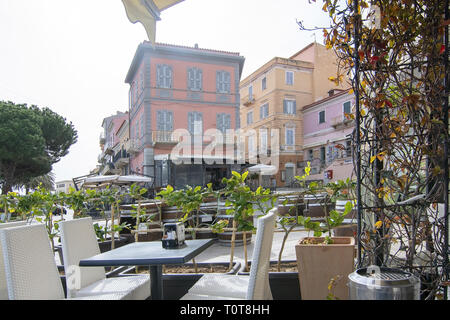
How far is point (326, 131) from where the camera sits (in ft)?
78.9

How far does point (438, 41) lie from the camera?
2.03 metres

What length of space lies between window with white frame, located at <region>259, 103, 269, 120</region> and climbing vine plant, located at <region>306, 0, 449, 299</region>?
986 inches

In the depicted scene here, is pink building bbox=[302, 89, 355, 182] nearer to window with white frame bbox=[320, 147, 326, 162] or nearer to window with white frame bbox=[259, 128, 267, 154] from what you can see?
window with white frame bbox=[320, 147, 326, 162]

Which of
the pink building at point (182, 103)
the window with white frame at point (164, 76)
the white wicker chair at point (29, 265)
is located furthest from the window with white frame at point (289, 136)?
the white wicker chair at point (29, 265)

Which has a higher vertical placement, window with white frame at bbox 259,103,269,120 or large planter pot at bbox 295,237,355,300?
window with white frame at bbox 259,103,269,120

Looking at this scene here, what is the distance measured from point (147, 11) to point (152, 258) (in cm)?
185

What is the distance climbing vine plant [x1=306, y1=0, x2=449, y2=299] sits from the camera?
1957 millimetres

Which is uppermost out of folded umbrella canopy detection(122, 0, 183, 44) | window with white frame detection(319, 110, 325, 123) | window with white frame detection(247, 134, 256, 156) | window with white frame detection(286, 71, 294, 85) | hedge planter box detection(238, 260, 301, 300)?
window with white frame detection(286, 71, 294, 85)

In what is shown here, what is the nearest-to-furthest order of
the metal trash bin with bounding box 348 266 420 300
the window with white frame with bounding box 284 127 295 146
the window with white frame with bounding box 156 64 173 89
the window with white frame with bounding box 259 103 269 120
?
the metal trash bin with bounding box 348 266 420 300
the window with white frame with bounding box 156 64 173 89
the window with white frame with bounding box 284 127 295 146
the window with white frame with bounding box 259 103 269 120

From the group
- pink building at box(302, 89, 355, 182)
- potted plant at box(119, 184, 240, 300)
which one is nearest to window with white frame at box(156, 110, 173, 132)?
pink building at box(302, 89, 355, 182)

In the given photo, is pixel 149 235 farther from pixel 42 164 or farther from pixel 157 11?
pixel 42 164

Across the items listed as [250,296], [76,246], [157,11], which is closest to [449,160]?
A: [250,296]

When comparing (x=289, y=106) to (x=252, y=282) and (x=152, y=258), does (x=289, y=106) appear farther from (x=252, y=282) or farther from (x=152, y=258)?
(x=252, y=282)

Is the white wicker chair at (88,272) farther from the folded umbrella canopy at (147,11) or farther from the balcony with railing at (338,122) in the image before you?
the balcony with railing at (338,122)
